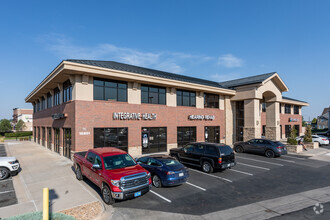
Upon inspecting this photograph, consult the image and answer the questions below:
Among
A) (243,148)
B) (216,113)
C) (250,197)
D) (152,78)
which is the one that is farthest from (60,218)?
(216,113)

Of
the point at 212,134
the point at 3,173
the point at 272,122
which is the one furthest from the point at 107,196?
the point at 272,122

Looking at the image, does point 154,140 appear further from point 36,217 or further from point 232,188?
point 36,217

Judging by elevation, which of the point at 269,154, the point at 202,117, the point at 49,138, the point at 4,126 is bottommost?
the point at 4,126

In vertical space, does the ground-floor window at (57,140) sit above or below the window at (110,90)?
below

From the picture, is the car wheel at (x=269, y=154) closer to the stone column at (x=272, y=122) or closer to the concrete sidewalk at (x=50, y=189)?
the stone column at (x=272, y=122)

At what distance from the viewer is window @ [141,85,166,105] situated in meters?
19.1

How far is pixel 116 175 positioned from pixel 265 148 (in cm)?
1579

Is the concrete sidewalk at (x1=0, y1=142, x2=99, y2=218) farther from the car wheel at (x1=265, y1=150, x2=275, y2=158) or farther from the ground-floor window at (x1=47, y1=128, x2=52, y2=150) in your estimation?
the car wheel at (x1=265, y1=150, x2=275, y2=158)

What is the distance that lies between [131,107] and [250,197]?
487 inches

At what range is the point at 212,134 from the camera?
24.9m

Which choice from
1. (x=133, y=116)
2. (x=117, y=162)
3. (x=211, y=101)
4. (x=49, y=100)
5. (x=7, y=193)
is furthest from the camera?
(x=211, y=101)

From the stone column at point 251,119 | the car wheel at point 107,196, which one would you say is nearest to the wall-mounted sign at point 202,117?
the stone column at point 251,119

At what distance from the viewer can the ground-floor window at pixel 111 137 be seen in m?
16.0

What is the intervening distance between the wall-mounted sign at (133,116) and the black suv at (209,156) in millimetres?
6024
